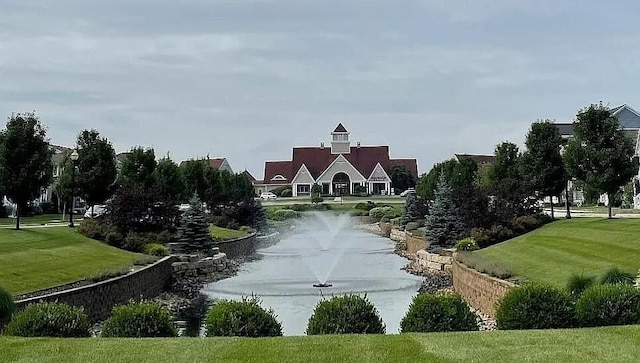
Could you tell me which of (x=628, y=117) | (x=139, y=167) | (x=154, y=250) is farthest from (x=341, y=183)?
(x=154, y=250)

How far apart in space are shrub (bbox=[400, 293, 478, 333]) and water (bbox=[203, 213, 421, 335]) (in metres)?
5.57

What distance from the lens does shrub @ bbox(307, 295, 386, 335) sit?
11.4m

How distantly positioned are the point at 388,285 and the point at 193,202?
12478 millimetres

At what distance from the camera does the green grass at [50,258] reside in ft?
66.7

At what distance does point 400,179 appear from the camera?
11250 cm

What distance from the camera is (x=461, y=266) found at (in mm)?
27297

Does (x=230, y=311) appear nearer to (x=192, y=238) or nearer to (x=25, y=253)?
(x=25, y=253)

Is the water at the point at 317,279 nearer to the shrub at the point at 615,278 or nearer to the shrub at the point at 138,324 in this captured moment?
the shrub at the point at 615,278

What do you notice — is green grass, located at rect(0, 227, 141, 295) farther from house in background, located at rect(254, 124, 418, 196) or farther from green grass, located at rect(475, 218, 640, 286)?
house in background, located at rect(254, 124, 418, 196)

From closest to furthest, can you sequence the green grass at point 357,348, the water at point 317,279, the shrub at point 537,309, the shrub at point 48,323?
the green grass at point 357,348 < the shrub at point 48,323 < the shrub at point 537,309 < the water at point 317,279

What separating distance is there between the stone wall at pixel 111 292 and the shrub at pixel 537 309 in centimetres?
1013

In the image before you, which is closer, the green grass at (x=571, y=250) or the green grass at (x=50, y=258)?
the green grass at (x=50, y=258)

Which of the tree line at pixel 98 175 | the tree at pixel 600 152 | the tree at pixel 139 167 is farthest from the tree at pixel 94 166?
the tree at pixel 600 152

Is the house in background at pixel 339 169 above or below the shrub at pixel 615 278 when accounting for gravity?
above
